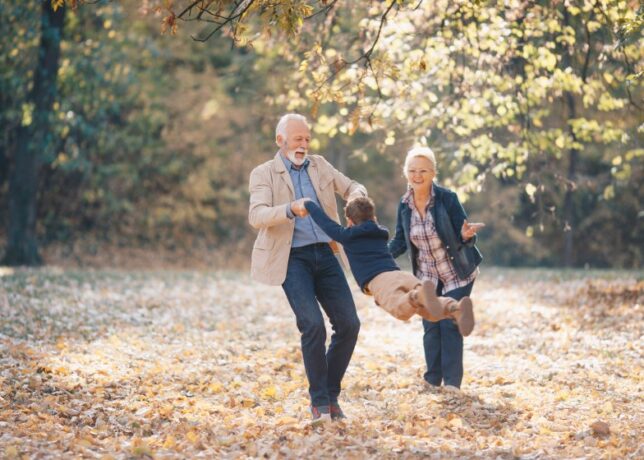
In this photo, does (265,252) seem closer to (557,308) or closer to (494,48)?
(494,48)

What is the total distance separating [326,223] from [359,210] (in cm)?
29

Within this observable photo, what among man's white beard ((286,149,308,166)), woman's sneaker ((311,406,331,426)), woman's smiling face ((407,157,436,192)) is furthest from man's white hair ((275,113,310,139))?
woman's sneaker ((311,406,331,426))

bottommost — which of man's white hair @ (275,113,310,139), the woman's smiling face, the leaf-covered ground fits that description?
the leaf-covered ground

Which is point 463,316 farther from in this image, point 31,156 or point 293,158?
point 31,156

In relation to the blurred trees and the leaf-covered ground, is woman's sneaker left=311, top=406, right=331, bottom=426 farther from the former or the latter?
the blurred trees

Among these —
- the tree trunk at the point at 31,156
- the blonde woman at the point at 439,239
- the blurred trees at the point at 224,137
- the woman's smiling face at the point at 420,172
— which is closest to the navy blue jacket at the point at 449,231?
the blonde woman at the point at 439,239

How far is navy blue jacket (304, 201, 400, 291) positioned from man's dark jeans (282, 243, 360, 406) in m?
0.18

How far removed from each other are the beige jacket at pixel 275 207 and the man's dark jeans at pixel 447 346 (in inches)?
60.9

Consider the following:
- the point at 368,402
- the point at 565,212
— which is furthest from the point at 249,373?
the point at 565,212

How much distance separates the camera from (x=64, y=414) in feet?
20.6

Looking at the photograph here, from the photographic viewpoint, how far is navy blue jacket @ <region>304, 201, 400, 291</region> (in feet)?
18.3

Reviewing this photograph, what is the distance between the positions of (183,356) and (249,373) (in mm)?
1017

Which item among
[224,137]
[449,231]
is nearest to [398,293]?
[449,231]

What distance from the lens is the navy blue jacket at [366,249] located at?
5582 mm
